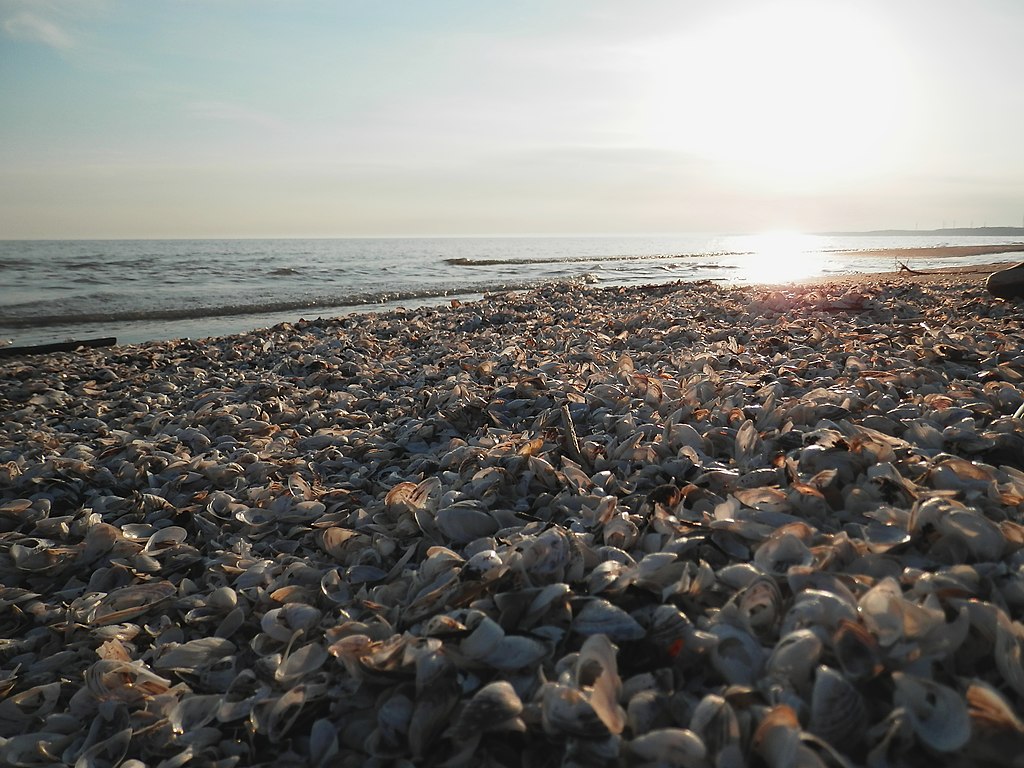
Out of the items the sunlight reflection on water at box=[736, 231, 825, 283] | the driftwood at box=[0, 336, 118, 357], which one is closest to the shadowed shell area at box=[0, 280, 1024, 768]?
the driftwood at box=[0, 336, 118, 357]

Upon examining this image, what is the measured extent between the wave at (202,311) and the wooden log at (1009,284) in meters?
14.0

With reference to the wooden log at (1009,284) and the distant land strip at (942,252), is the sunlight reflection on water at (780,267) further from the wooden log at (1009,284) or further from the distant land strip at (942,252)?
the wooden log at (1009,284)

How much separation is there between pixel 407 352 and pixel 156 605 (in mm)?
5804

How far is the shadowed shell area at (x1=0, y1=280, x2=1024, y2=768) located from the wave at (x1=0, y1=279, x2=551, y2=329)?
11.6 meters

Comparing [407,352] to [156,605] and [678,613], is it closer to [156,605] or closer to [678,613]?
[156,605]

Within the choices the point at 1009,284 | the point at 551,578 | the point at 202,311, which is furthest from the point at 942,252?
the point at 551,578

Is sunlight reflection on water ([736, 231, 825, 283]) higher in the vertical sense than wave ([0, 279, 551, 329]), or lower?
higher

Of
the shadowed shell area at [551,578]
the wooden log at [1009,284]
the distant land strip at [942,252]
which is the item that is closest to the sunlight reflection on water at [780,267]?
the distant land strip at [942,252]

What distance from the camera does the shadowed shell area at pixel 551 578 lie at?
141cm

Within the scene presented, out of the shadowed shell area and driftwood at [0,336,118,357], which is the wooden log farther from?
driftwood at [0,336,118,357]

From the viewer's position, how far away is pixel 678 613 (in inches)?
66.5

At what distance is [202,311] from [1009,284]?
53.2 feet

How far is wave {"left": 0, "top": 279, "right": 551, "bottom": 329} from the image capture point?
14219 mm

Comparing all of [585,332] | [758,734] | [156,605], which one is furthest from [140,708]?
[585,332]
